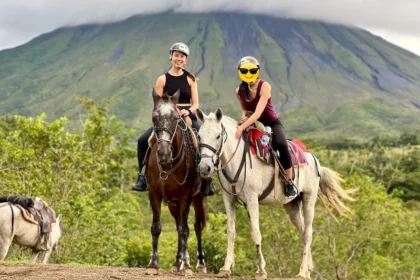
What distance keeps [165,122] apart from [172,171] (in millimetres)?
Answer: 958

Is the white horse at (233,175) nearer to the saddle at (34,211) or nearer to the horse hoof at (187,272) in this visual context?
the horse hoof at (187,272)

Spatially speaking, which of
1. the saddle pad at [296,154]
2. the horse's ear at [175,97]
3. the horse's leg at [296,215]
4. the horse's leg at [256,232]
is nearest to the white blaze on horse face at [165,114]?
the horse's ear at [175,97]

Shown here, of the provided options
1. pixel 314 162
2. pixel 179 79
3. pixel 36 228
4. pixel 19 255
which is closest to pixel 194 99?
pixel 179 79

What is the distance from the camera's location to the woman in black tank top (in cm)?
963

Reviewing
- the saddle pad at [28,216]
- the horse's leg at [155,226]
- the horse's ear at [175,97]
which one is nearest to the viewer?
the horse's ear at [175,97]

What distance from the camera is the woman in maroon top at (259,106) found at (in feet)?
30.1

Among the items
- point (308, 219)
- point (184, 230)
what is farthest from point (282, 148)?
point (184, 230)

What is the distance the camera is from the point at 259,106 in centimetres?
917

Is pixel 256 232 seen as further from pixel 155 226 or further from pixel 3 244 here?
pixel 3 244

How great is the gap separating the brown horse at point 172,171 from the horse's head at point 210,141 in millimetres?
548

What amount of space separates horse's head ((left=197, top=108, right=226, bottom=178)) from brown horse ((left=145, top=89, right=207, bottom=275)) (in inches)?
21.6

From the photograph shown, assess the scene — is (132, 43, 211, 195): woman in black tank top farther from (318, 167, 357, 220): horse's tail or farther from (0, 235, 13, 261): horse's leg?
(0, 235, 13, 261): horse's leg

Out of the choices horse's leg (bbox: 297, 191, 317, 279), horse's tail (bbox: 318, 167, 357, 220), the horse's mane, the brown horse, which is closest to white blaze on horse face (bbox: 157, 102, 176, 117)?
the brown horse

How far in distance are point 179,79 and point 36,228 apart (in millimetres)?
7440
